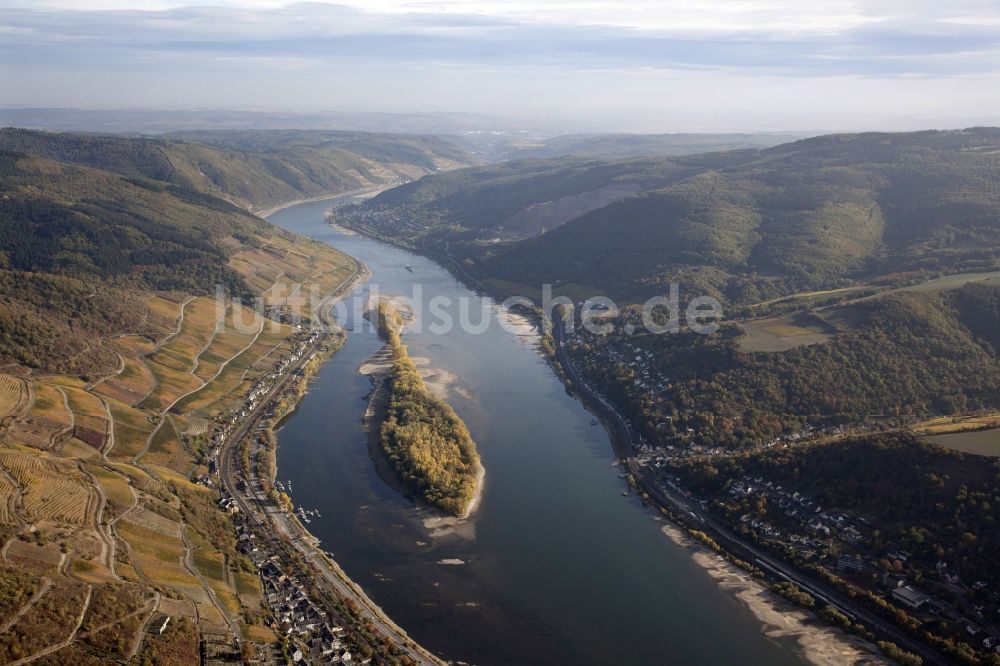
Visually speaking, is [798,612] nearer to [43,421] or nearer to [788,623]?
[788,623]

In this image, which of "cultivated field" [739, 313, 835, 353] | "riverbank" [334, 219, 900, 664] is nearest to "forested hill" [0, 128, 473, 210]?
"cultivated field" [739, 313, 835, 353]

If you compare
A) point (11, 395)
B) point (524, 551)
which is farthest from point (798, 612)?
point (11, 395)

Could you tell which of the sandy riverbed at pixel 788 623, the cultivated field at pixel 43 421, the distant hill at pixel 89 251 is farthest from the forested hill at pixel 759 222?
the cultivated field at pixel 43 421

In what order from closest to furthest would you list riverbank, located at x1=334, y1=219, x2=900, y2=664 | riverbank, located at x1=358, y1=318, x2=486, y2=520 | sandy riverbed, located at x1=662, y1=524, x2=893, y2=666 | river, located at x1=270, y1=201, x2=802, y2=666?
sandy riverbed, located at x1=662, y1=524, x2=893, y2=666
riverbank, located at x1=334, y1=219, x2=900, y2=664
river, located at x1=270, y1=201, x2=802, y2=666
riverbank, located at x1=358, y1=318, x2=486, y2=520

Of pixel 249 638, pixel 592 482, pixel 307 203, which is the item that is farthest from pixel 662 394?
pixel 307 203

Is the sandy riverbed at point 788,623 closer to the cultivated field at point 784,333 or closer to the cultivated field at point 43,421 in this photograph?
the cultivated field at point 784,333

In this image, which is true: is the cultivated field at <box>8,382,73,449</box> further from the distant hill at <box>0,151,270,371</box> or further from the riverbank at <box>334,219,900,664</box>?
the riverbank at <box>334,219,900,664</box>

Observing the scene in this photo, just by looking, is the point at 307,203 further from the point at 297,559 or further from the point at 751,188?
the point at 297,559
